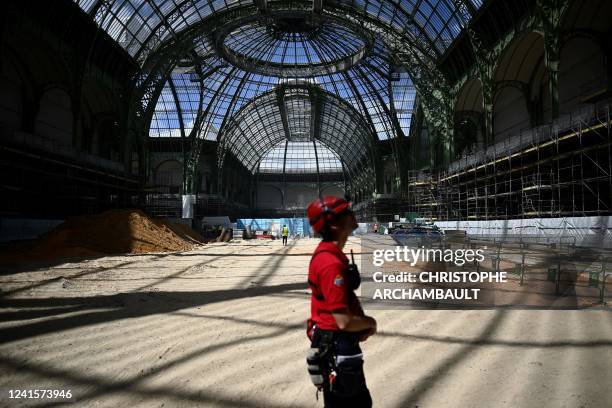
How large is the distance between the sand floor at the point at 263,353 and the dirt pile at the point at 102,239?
32.7 ft

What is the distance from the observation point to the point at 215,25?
33.2 meters

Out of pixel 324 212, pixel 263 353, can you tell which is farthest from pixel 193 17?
pixel 324 212

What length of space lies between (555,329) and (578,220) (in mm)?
10928

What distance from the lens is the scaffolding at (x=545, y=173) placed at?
15945 millimetres

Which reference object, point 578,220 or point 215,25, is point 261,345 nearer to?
point 578,220

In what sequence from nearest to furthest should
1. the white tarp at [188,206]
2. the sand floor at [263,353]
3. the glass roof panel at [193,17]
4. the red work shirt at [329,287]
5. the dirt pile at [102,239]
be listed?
the red work shirt at [329,287], the sand floor at [263,353], the dirt pile at [102,239], the glass roof panel at [193,17], the white tarp at [188,206]

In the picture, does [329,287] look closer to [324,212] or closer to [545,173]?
[324,212]

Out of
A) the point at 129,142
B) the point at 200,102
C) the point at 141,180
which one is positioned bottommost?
the point at 141,180

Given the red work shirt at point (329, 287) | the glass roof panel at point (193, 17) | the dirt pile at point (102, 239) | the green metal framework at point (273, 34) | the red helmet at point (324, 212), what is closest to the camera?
the red work shirt at point (329, 287)

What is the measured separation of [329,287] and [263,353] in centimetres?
331

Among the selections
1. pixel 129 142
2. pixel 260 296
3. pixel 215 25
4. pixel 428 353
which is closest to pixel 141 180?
pixel 129 142

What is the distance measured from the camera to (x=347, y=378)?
1.86 m

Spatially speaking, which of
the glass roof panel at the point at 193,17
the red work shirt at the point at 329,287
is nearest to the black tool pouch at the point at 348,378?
the red work shirt at the point at 329,287

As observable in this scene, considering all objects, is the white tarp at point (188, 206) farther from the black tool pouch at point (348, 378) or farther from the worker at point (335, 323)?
the black tool pouch at point (348, 378)
